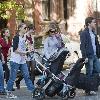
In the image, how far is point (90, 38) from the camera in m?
13.0

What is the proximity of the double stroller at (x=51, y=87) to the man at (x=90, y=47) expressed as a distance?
988 millimetres

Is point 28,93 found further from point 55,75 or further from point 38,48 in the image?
point 38,48

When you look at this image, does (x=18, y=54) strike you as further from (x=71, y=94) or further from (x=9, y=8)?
(x=9, y=8)

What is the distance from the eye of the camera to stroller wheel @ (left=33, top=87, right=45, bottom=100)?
474 inches

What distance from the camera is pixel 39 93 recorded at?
39.5 feet

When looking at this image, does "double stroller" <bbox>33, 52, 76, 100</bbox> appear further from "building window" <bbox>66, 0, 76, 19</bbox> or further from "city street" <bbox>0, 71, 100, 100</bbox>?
"building window" <bbox>66, 0, 76, 19</bbox>

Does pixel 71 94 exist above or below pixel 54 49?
below

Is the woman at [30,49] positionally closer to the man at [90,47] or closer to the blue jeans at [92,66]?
the man at [90,47]

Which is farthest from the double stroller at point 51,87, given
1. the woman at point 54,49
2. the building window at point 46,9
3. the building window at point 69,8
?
the building window at point 69,8

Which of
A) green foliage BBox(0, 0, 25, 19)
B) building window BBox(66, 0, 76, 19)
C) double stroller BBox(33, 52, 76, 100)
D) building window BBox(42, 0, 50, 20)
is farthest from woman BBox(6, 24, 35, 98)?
building window BBox(66, 0, 76, 19)

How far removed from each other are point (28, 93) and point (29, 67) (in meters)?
0.90

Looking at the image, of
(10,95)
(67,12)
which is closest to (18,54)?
(10,95)

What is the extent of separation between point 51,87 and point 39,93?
15.4 inches

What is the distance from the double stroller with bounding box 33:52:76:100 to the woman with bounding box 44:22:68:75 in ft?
0.52
